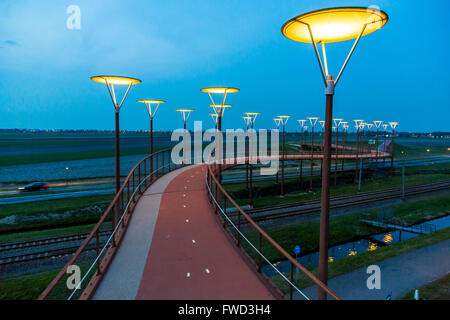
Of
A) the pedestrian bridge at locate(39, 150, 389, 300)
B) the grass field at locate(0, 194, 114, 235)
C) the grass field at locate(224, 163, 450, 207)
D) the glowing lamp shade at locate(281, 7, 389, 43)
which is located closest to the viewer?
the pedestrian bridge at locate(39, 150, 389, 300)

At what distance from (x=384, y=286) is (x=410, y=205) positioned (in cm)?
1878

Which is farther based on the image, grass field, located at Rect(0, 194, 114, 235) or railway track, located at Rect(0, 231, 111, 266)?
grass field, located at Rect(0, 194, 114, 235)

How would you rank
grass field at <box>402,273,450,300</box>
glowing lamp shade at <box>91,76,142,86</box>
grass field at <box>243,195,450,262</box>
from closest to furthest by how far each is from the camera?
glowing lamp shade at <box>91,76,142,86</box> < grass field at <box>402,273,450,300</box> < grass field at <box>243,195,450,262</box>

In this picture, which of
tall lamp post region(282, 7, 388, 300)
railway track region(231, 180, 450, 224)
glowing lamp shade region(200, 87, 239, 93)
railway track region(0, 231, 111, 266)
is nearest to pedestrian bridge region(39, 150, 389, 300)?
tall lamp post region(282, 7, 388, 300)

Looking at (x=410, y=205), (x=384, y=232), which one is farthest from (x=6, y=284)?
(x=410, y=205)

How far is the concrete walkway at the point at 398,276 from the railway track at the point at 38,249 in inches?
512

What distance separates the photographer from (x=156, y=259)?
5988 millimetres

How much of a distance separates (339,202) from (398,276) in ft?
49.4

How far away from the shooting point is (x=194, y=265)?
5.70 metres

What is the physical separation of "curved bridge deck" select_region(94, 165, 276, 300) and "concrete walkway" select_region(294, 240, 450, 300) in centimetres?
571

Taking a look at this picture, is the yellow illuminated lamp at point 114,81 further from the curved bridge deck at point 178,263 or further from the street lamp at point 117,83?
the curved bridge deck at point 178,263

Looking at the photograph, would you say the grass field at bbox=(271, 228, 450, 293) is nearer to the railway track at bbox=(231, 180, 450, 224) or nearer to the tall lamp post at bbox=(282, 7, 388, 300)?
the tall lamp post at bbox=(282, 7, 388, 300)

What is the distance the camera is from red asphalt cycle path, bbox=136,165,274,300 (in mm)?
4766

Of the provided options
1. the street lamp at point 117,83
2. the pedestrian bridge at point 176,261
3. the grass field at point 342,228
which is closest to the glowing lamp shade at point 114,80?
the street lamp at point 117,83
